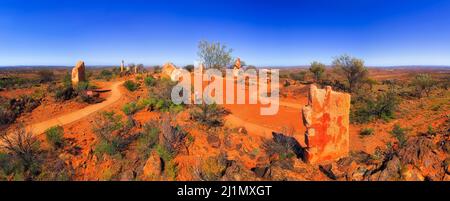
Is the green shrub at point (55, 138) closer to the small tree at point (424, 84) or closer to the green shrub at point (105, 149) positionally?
the green shrub at point (105, 149)

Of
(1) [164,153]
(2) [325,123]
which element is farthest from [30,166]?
(2) [325,123]

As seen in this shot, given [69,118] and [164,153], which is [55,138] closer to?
[164,153]

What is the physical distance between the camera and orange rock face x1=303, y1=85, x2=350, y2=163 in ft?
23.3

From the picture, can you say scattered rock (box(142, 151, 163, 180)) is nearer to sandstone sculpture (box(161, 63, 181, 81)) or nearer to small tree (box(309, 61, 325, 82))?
sandstone sculpture (box(161, 63, 181, 81))

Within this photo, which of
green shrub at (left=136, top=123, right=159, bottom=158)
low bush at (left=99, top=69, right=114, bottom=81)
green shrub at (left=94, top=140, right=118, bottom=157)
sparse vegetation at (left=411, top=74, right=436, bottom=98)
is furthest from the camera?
low bush at (left=99, top=69, right=114, bottom=81)

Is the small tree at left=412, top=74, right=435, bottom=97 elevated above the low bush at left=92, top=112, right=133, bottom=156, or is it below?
above

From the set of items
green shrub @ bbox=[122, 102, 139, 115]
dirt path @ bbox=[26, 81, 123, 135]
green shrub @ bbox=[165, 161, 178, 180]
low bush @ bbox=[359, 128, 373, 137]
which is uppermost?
green shrub @ bbox=[122, 102, 139, 115]

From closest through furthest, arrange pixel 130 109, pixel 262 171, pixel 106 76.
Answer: pixel 262 171 → pixel 130 109 → pixel 106 76

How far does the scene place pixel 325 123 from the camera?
23.7ft

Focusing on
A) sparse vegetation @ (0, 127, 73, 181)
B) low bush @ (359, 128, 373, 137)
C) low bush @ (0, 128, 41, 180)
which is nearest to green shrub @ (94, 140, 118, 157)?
Result: sparse vegetation @ (0, 127, 73, 181)

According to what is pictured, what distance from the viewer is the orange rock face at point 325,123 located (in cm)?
709
